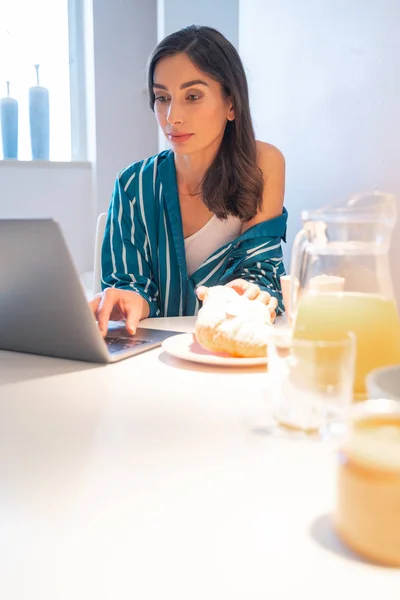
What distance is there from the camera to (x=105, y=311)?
95cm

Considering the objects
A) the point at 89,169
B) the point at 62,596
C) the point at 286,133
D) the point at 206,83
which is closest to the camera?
the point at 62,596

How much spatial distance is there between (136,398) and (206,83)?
1.14 meters

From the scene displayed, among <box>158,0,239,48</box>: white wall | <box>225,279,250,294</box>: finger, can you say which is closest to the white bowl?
<box>225,279,250,294</box>: finger

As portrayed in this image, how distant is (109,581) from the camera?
32cm

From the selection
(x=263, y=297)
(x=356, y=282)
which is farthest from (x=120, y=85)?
(x=356, y=282)

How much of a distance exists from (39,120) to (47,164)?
0.78 ft

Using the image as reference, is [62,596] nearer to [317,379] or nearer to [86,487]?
[86,487]

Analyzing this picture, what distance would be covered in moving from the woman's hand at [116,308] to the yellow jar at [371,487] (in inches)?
24.6

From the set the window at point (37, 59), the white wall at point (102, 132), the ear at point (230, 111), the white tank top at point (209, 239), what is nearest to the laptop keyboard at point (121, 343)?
the white tank top at point (209, 239)

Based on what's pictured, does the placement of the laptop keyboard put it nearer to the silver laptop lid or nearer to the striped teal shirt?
the silver laptop lid

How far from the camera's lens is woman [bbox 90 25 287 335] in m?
1.54

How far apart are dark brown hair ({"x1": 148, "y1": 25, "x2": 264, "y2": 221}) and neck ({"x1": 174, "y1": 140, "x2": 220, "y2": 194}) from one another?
0.02 m

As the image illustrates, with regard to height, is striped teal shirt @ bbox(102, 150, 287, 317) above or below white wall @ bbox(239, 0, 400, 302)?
below

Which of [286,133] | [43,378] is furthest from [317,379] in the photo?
[286,133]
